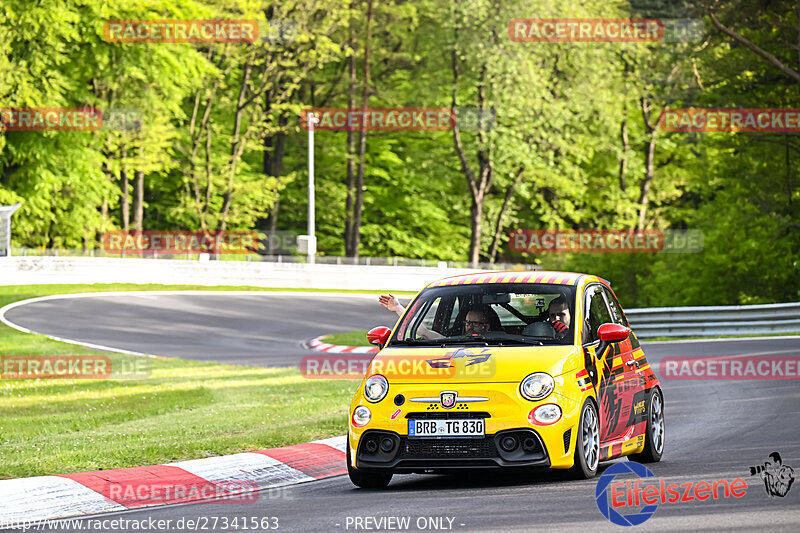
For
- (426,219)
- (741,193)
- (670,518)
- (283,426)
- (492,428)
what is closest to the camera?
(670,518)

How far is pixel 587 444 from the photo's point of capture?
9523mm

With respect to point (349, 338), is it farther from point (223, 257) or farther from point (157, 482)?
point (157, 482)

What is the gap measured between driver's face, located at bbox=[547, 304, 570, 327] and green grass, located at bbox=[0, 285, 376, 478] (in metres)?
3.40

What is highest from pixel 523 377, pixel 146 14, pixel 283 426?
pixel 146 14

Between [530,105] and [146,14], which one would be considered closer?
[146,14]

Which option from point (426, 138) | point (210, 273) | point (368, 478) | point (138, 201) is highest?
point (426, 138)

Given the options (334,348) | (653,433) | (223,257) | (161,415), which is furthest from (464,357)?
(223,257)

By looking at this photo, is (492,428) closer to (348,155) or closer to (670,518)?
(670,518)

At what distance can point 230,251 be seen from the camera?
6256 cm

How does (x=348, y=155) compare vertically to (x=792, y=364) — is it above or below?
above

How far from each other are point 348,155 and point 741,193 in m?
28.2

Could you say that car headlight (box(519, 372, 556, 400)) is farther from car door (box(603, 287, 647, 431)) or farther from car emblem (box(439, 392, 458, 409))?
car door (box(603, 287, 647, 431))

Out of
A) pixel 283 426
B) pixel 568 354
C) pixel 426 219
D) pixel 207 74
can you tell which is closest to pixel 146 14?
pixel 207 74

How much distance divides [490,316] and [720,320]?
21.8 metres
